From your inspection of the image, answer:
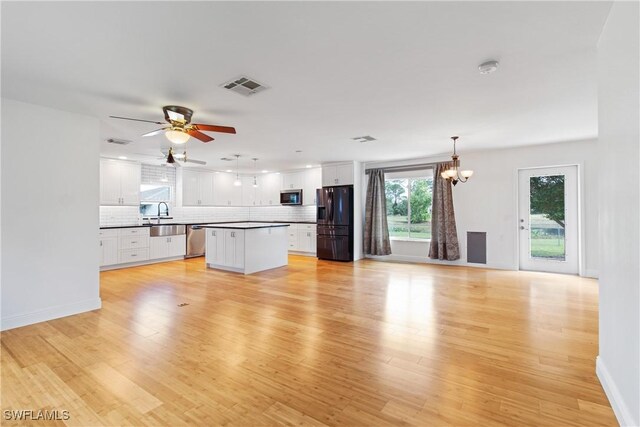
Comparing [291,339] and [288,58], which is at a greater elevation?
[288,58]

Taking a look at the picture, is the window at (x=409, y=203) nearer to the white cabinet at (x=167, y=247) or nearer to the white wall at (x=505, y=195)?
the white wall at (x=505, y=195)

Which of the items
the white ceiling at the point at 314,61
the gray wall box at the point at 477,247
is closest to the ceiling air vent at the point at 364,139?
the white ceiling at the point at 314,61

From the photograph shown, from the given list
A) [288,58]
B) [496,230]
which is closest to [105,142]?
[288,58]

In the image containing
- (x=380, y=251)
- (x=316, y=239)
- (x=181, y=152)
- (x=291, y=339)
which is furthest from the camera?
(x=316, y=239)

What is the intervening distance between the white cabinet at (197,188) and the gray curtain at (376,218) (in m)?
4.72

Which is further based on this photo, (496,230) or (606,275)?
(496,230)

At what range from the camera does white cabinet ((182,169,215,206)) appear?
27.2ft

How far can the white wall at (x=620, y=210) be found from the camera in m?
1.55

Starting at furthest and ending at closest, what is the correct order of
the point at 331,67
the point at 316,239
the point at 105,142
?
the point at 316,239 → the point at 105,142 → the point at 331,67

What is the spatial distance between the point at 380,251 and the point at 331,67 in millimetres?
5536

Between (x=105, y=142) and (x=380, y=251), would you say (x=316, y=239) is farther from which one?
(x=105, y=142)

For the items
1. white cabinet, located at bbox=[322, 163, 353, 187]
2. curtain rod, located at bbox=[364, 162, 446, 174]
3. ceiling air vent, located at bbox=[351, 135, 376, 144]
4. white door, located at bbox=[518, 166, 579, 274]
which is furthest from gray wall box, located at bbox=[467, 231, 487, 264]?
ceiling air vent, located at bbox=[351, 135, 376, 144]

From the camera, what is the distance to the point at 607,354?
2037 mm

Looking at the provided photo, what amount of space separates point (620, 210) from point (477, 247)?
5.07 metres
